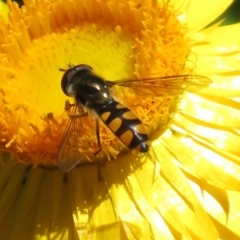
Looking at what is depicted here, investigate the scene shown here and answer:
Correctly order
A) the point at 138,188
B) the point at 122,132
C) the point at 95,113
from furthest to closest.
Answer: the point at 138,188
the point at 95,113
the point at 122,132

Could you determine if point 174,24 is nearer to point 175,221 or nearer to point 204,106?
point 204,106

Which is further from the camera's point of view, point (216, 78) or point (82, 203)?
point (216, 78)

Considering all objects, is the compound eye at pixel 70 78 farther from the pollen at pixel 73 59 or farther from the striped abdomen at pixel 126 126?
the striped abdomen at pixel 126 126

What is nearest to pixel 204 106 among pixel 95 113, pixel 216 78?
pixel 216 78

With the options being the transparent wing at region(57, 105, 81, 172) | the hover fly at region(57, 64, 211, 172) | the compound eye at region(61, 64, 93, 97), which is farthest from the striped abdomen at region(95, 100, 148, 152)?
the compound eye at region(61, 64, 93, 97)

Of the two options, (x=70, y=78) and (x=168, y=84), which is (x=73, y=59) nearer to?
(x=70, y=78)

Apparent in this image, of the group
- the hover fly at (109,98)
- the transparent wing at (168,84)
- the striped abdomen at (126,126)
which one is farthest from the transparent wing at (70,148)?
the transparent wing at (168,84)

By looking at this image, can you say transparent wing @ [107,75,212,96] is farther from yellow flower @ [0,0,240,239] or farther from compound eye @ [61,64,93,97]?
compound eye @ [61,64,93,97]
